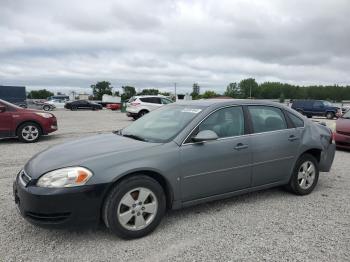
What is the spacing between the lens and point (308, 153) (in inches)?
201

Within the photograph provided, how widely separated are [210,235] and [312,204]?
5.99ft

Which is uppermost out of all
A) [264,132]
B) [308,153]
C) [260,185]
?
[264,132]

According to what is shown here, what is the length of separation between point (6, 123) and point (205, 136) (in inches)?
305

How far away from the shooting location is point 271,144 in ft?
15.0

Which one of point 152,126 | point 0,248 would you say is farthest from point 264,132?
point 0,248

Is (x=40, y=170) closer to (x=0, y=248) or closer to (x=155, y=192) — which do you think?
(x=0, y=248)

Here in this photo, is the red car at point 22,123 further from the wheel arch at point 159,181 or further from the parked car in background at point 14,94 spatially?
the parked car in background at point 14,94

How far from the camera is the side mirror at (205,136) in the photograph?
3.86 metres

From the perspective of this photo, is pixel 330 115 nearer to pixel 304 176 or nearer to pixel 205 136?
pixel 304 176

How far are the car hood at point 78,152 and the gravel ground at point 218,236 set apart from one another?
72 centimetres

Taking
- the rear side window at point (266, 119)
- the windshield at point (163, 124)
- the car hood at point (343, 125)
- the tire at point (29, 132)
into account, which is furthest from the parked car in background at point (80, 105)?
the rear side window at point (266, 119)

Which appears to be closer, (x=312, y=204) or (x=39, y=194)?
(x=39, y=194)

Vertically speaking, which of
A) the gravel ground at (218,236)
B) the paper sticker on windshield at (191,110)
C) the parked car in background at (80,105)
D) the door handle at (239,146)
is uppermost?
the paper sticker on windshield at (191,110)

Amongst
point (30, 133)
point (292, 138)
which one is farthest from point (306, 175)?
point (30, 133)
